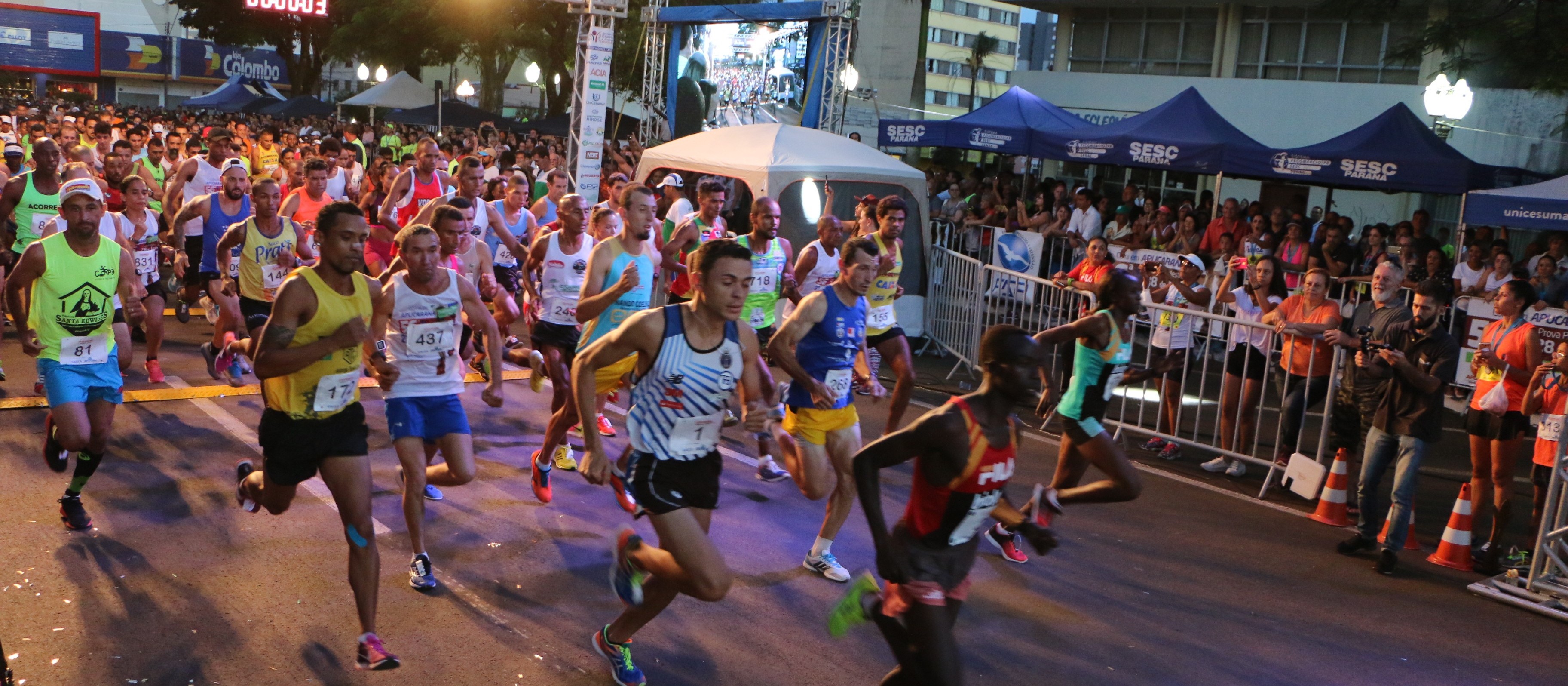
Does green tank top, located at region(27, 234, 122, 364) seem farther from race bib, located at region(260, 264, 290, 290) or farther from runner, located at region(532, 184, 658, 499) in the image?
runner, located at region(532, 184, 658, 499)

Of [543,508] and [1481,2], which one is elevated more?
[1481,2]

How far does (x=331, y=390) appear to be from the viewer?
4.83 metres

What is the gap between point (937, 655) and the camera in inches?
154

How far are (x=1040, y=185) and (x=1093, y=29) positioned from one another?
9359mm

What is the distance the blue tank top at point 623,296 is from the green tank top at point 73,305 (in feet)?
8.49

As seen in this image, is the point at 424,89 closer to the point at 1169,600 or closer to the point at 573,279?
the point at 573,279

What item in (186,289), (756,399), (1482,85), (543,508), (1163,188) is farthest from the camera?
(1163,188)

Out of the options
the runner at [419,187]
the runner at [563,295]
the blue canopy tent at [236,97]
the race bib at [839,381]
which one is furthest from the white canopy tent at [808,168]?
the blue canopy tent at [236,97]

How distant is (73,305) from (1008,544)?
521cm

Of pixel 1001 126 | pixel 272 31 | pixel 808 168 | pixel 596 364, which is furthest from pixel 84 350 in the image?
pixel 272 31

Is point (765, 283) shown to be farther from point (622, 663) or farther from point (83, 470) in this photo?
point (83, 470)

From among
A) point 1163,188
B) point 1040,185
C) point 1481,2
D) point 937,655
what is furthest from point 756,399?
point 1163,188

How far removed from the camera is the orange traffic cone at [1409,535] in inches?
282

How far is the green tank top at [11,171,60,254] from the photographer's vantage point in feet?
30.7
